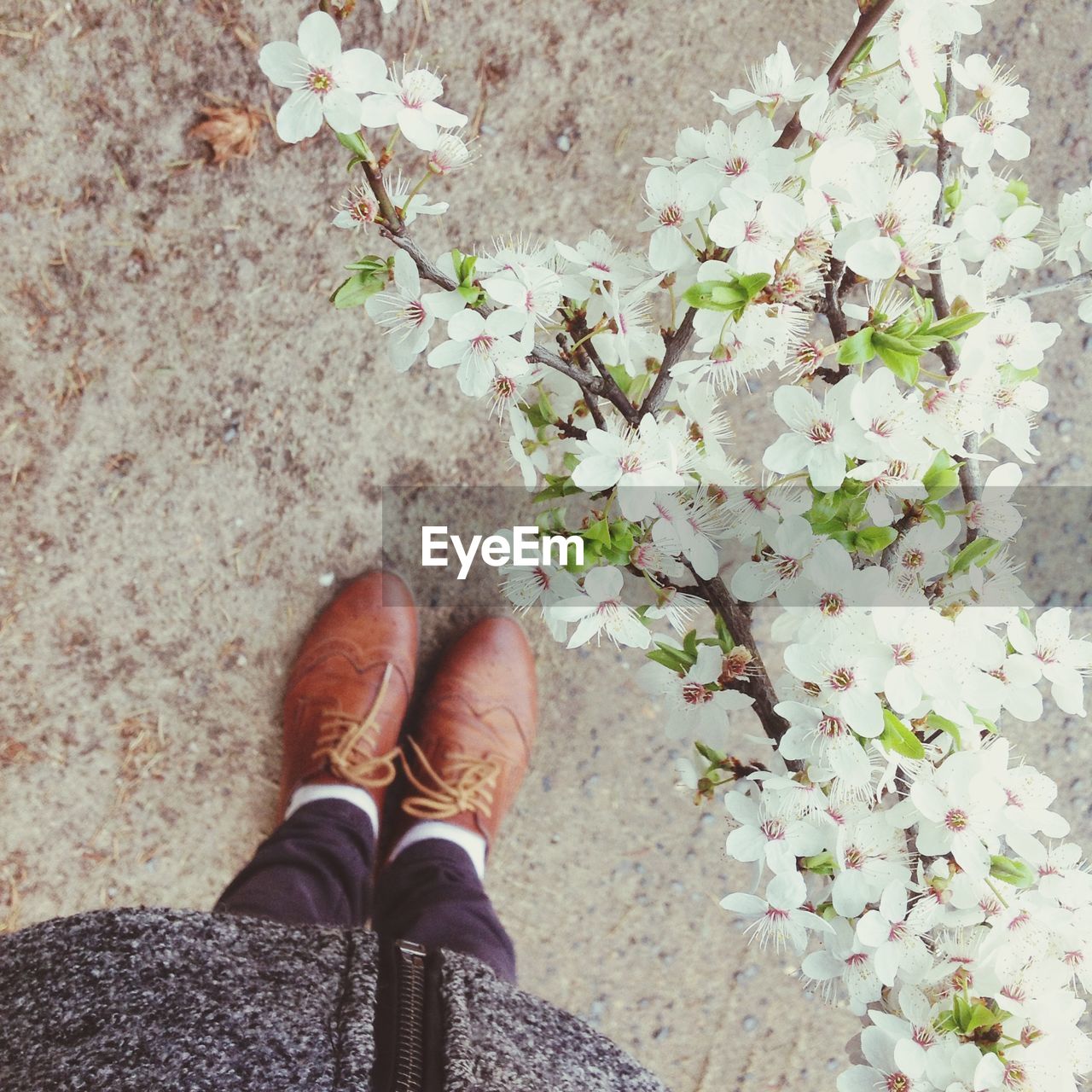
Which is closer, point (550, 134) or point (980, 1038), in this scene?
point (980, 1038)

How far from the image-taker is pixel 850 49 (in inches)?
25.2

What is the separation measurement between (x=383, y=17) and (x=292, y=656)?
1.02m

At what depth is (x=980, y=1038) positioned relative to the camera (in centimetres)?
68

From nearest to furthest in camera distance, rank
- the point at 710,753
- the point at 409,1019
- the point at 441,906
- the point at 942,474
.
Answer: the point at 942,474, the point at 710,753, the point at 409,1019, the point at 441,906

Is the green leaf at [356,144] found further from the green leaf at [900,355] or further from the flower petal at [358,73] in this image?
the green leaf at [900,355]

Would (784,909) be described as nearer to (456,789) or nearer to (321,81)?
(321,81)

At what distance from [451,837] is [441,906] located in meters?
0.19

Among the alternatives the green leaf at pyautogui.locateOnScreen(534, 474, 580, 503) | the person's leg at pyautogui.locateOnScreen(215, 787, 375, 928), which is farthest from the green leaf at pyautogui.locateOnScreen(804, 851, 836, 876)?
the person's leg at pyautogui.locateOnScreen(215, 787, 375, 928)

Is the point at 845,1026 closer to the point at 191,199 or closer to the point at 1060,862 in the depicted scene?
the point at 1060,862

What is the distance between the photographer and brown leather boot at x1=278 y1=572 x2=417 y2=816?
1547mm

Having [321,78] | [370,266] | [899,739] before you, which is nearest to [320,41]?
[321,78]

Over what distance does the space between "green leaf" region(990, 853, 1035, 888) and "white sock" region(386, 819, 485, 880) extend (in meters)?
1.00

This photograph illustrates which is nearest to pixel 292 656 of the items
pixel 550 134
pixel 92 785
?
pixel 92 785

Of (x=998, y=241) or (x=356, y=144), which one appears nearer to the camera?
(x=356, y=144)
